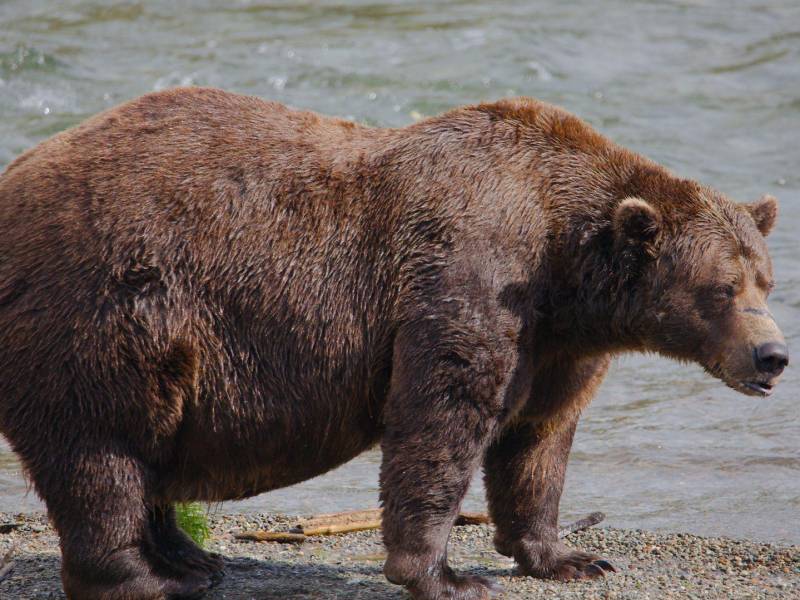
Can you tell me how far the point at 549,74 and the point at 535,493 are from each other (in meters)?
13.6

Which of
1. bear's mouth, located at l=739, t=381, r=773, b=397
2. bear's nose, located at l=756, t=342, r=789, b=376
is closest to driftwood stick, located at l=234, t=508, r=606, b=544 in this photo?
bear's mouth, located at l=739, t=381, r=773, b=397

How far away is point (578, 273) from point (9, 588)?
3480 millimetres

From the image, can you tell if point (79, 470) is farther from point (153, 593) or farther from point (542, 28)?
point (542, 28)

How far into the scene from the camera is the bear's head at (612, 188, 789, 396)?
6.50 metres

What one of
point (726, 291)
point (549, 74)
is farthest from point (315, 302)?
point (549, 74)

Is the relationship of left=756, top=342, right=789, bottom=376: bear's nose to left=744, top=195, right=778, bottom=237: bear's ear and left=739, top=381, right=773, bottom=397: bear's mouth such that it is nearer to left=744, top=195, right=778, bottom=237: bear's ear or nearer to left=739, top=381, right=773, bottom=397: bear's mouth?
left=739, top=381, right=773, bottom=397: bear's mouth

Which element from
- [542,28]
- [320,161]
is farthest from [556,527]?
[542,28]

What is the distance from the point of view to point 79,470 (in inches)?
249

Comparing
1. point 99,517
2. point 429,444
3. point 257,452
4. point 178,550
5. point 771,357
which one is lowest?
point 178,550

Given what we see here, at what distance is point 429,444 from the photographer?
644 centimetres

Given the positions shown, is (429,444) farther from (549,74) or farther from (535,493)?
(549,74)

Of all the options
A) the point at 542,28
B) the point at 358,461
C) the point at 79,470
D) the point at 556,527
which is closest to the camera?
the point at 79,470

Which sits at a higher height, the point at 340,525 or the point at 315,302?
the point at 315,302

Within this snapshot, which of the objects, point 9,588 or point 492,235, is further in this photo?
point 9,588
